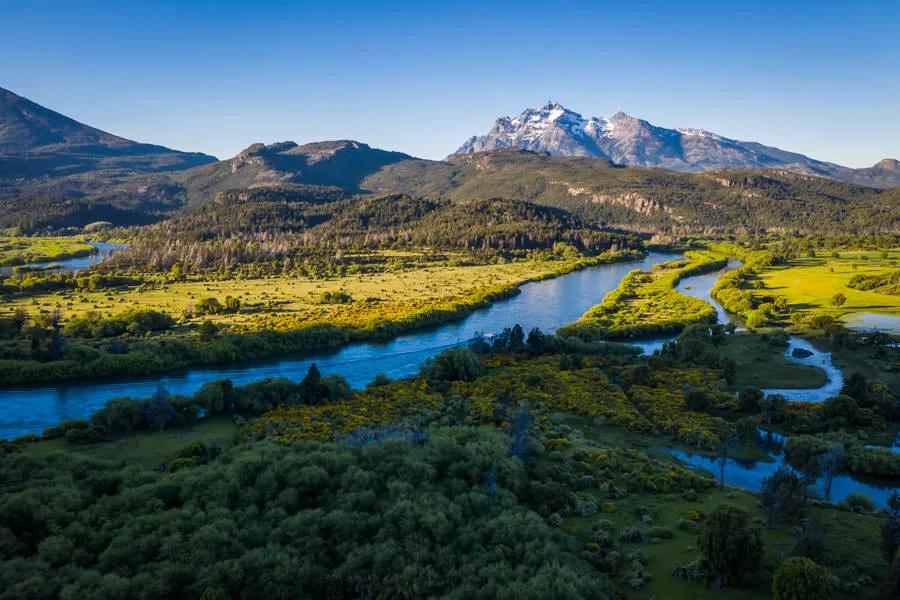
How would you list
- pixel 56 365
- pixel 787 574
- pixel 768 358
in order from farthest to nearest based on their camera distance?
pixel 768 358 → pixel 56 365 → pixel 787 574

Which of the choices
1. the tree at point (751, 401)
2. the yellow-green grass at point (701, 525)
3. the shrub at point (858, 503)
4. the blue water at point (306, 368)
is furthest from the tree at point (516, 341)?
the shrub at point (858, 503)

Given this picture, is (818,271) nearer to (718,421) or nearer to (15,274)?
(718,421)

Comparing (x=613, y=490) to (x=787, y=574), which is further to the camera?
(x=613, y=490)

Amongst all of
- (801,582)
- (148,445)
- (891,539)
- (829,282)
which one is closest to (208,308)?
A: (148,445)

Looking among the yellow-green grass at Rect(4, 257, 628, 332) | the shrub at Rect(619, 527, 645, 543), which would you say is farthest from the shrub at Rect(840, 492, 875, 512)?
the yellow-green grass at Rect(4, 257, 628, 332)

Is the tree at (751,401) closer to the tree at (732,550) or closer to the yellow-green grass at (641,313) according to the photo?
the yellow-green grass at (641,313)

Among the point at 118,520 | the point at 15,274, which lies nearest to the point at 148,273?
the point at 15,274

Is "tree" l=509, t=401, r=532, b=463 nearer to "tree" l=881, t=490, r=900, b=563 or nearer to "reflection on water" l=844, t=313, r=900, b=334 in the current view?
"tree" l=881, t=490, r=900, b=563
